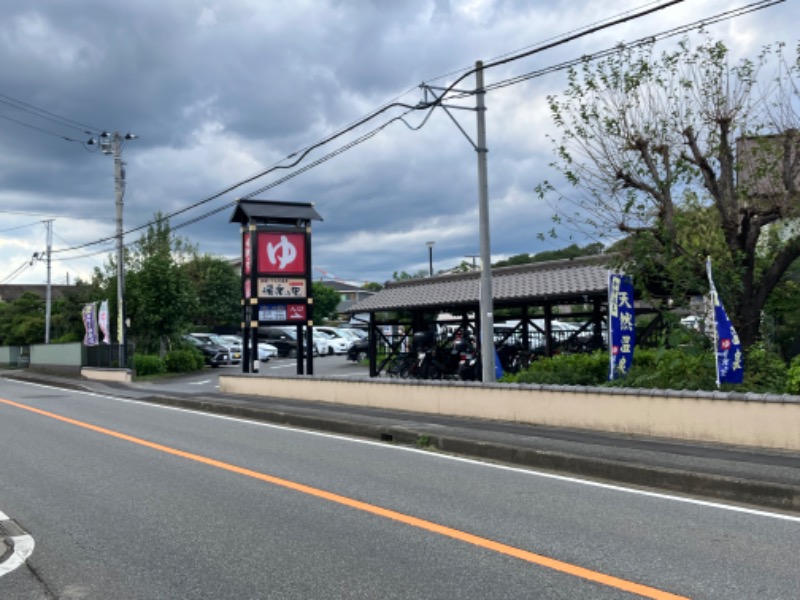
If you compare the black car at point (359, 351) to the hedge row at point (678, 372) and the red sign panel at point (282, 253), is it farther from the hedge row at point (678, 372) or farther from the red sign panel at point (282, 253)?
the hedge row at point (678, 372)

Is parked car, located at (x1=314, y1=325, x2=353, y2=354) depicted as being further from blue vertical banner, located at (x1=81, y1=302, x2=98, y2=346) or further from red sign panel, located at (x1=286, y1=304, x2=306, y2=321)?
red sign panel, located at (x1=286, y1=304, x2=306, y2=321)

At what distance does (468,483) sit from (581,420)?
420 centimetres

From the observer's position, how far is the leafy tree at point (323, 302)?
251 feet

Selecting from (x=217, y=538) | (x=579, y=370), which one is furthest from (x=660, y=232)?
(x=217, y=538)

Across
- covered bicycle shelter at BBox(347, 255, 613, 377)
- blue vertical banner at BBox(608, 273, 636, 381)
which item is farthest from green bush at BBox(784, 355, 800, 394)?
covered bicycle shelter at BBox(347, 255, 613, 377)

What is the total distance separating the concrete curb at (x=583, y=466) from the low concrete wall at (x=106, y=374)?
54.7 feet

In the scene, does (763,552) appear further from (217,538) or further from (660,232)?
(660,232)

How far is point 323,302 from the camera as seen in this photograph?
3073 inches

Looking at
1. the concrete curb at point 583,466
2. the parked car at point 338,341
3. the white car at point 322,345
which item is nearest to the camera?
the concrete curb at point 583,466

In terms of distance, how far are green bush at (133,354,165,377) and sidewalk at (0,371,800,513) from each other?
16.6 m

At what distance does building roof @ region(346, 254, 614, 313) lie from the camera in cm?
1762

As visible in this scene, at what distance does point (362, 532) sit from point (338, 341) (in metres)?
39.9

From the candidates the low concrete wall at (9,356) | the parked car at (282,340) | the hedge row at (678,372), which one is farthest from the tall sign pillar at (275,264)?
the low concrete wall at (9,356)

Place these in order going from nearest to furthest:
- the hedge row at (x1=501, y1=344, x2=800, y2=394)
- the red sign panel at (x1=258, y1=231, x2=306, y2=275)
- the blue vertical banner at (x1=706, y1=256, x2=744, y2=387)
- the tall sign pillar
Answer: the blue vertical banner at (x1=706, y1=256, x2=744, y2=387)
the hedge row at (x1=501, y1=344, x2=800, y2=394)
the tall sign pillar
the red sign panel at (x1=258, y1=231, x2=306, y2=275)
